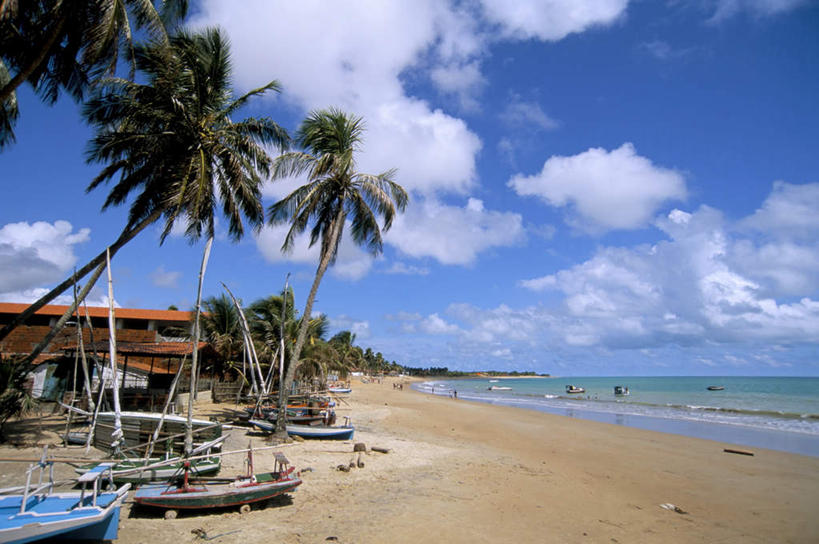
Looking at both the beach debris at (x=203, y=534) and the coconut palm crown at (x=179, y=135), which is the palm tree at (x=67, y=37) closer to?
the coconut palm crown at (x=179, y=135)

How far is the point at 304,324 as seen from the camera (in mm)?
15023

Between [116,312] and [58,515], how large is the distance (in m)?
28.9

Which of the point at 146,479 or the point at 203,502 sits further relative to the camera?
the point at 146,479

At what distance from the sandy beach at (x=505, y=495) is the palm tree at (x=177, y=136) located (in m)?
7.52

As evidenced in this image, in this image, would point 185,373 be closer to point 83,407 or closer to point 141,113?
point 83,407

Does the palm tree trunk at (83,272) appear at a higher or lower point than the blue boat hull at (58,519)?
higher

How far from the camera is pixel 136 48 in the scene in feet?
46.7

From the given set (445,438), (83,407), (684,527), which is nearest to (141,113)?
(83,407)

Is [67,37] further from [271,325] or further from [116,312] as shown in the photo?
[116,312]

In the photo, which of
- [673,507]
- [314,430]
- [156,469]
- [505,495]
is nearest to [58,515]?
[156,469]

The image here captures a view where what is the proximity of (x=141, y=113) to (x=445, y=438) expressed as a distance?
16.6 metres

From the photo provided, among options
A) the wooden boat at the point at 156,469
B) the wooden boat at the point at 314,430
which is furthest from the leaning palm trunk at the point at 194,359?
the wooden boat at the point at 314,430

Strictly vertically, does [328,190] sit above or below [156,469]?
above

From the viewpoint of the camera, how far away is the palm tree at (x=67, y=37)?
372 inches
